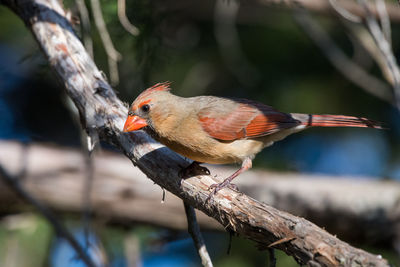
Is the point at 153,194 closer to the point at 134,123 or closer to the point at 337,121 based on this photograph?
the point at 134,123

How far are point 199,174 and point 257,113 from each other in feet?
3.41

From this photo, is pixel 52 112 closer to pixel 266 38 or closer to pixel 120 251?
pixel 120 251

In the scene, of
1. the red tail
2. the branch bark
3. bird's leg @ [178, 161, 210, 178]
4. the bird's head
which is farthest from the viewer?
the branch bark

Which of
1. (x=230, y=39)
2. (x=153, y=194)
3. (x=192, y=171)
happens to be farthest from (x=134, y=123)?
(x=230, y=39)

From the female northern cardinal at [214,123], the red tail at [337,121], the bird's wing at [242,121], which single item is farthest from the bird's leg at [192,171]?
the red tail at [337,121]

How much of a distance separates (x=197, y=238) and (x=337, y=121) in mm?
1644

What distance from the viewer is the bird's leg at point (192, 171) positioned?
11.1 feet

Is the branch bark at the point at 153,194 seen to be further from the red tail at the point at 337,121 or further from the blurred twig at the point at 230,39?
the red tail at the point at 337,121

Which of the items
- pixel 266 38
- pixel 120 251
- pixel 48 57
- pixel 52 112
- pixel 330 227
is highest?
pixel 48 57

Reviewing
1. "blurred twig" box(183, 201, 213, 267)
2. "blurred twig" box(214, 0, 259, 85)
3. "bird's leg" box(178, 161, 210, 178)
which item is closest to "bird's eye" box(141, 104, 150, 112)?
"bird's leg" box(178, 161, 210, 178)

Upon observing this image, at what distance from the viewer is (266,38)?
281 inches

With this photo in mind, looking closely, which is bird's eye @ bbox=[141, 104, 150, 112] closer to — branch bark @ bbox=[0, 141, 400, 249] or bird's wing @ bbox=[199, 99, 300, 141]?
bird's wing @ bbox=[199, 99, 300, 141]

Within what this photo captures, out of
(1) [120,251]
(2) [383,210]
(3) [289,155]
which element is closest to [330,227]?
(2) [383,210]

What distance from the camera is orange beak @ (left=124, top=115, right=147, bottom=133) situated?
11.2ft
